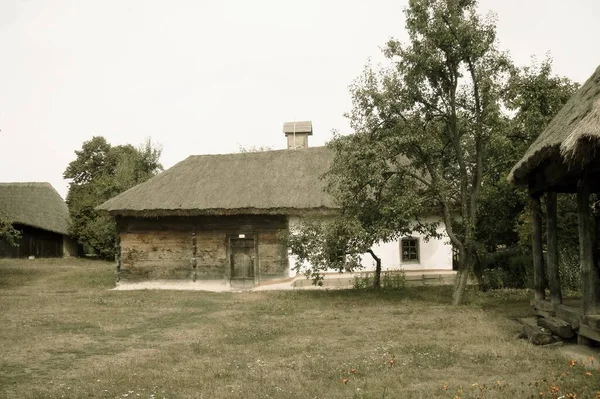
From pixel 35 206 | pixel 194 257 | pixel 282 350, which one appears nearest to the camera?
pixel 282 350

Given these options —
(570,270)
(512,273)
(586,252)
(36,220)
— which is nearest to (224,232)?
(512,273)

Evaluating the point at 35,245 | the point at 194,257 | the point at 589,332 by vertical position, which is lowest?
the point at 589,332

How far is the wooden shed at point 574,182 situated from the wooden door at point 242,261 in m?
12.0

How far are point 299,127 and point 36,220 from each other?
812 inches

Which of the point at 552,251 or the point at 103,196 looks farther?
the point at 103,196

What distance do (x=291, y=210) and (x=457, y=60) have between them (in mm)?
8697

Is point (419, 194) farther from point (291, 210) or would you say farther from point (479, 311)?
point (291, 210)

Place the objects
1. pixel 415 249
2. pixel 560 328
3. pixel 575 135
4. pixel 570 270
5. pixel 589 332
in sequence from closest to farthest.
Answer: pixel 575 135, pixel 589 332, pixel 560 328, pixel 570 270, pixel 415 249

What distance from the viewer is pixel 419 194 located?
Result: 1392cm

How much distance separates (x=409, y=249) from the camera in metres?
19.5

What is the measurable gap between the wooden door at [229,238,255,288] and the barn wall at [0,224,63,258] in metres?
21.8

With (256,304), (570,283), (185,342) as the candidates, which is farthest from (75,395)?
(570,283)

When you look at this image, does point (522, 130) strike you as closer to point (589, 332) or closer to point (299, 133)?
point (589, 332)

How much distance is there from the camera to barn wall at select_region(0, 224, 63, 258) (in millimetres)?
34750
